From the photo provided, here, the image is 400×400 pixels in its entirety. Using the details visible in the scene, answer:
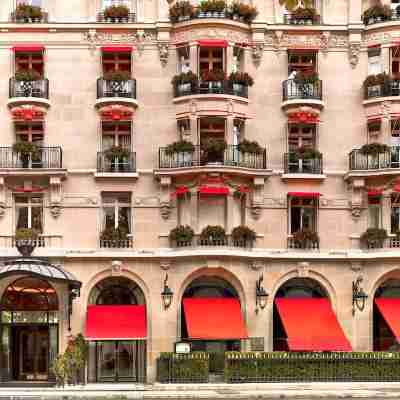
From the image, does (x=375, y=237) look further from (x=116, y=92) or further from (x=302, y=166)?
(x=116, y=92)

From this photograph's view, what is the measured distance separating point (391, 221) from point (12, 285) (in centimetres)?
1614

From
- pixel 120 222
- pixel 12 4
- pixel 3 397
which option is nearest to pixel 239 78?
pixel 120 222

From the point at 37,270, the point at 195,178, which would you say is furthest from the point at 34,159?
the point at 195,178

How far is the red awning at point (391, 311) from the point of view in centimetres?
3538

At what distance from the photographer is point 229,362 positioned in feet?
109

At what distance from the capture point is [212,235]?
118 feet

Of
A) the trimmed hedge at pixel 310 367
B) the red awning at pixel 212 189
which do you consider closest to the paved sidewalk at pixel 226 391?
the trimmed hedge at pixel 310 367

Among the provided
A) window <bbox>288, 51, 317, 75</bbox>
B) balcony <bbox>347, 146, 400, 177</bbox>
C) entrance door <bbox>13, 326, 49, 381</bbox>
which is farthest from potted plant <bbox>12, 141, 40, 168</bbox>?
balcony <bbox>347, 146, 400, 177</bbox>

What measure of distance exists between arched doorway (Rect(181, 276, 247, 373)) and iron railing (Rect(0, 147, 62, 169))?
7.74 metres

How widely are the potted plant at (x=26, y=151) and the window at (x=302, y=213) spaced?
11002 mm

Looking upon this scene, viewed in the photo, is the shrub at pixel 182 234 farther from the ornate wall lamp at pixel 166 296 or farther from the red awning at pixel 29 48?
the red awning at pixel 29 48

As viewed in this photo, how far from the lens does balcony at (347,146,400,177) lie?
3644cm

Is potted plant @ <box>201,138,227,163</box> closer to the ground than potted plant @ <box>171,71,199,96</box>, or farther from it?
closer to the ground

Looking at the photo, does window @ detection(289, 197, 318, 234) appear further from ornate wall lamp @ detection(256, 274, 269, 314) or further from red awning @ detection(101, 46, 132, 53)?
red awning @ detection(101, 46, 132, 53)
